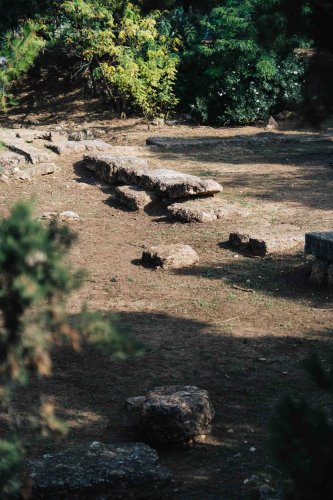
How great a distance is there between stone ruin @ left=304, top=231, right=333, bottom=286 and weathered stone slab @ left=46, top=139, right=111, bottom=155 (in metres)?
6.13

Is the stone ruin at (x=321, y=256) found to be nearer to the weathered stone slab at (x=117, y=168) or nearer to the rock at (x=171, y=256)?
the rock at (x=171, y=256)

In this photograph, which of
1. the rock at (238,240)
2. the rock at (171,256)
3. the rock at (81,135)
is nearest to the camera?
the rock at (171,256)

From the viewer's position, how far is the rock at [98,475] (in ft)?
13.9

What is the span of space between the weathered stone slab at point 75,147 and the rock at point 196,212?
135 inches

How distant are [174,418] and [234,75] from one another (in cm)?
1196

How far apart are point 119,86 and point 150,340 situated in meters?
10.1

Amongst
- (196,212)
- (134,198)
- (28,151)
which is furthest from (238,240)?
(28,151)

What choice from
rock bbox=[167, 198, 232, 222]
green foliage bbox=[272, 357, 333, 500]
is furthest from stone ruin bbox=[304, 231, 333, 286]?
green foliage bbox=[272, 357, 333, 500]

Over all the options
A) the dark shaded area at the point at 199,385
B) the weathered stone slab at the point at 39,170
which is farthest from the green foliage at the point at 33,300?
the weathered stone slab at the point at 39,170

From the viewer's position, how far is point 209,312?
24.0ft

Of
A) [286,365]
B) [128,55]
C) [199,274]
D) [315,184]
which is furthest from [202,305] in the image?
[128,55]

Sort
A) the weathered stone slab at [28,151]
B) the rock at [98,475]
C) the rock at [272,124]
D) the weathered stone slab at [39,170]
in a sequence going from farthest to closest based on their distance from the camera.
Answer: the rock at [272,124] → the weathered stone slab at [28,151] → the weathered stone slab at [39,170] → the rock at [98,475]

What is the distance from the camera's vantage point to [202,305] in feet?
24.5

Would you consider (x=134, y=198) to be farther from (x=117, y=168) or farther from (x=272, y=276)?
(x=272, y=276)
